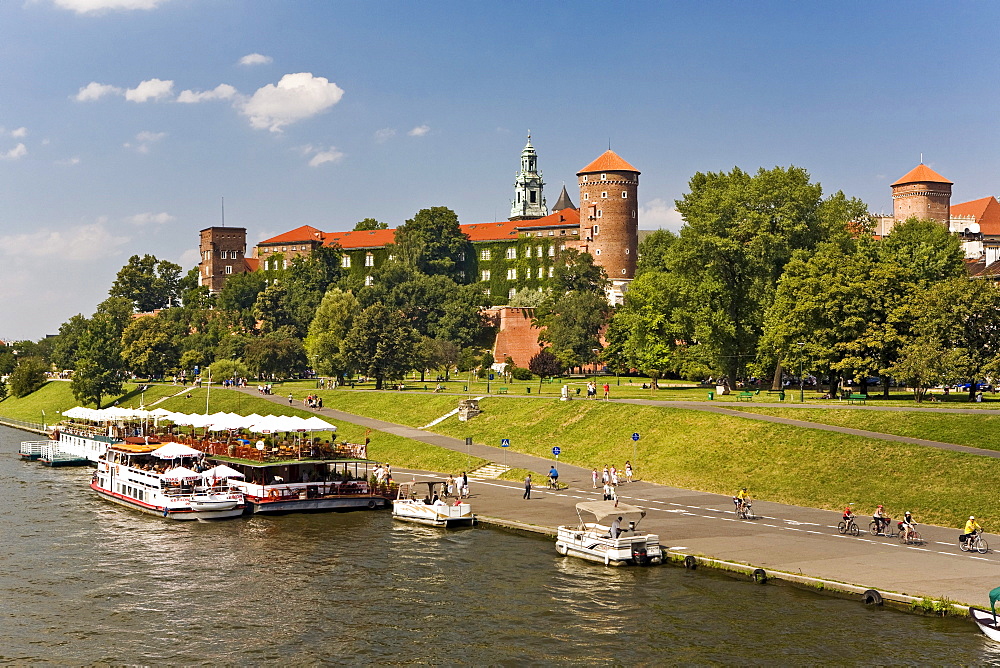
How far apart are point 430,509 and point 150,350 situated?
113 meters

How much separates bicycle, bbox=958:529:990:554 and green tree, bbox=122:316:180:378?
13372cm

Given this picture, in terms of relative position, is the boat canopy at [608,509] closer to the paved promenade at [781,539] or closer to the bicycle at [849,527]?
the paved promenade at [781,539]

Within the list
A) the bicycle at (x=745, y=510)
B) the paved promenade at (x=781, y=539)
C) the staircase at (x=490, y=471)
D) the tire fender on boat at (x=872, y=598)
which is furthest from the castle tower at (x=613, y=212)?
the tire fender on boat at (x=872, y=598)

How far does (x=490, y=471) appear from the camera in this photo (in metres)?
67.4

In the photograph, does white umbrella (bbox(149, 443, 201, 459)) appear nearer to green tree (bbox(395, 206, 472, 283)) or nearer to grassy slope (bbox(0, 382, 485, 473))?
grassy slope (bbox(0, 382, 485, 473))

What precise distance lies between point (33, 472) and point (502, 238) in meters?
121

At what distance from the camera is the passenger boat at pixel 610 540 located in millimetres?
43156

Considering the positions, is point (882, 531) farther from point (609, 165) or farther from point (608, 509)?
point (609, 165)

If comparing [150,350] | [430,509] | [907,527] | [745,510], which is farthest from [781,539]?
[150,350]

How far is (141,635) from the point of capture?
34781 mm

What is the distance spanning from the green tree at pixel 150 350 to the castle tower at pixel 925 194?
119216 millimetres

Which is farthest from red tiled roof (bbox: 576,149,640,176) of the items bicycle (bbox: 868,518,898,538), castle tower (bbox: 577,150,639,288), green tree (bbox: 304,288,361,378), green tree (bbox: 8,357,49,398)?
bicycle (bbox: 868,518,898,538)

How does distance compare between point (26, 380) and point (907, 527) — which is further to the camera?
point (26, 380)

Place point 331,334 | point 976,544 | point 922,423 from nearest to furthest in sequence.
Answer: point 976,544 < point 922,423 < point 331,334
